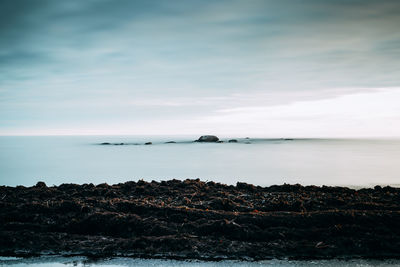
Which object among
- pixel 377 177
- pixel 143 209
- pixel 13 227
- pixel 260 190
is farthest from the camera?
pixel 377 177

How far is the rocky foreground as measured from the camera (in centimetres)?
670

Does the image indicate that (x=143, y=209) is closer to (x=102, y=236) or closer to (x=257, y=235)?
(x=102, y=236)

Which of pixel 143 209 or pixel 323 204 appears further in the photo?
pixel 323 204

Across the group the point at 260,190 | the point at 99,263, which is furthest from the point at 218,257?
the point at 260,190

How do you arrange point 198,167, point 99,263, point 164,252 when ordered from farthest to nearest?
1. point 198,167
2. point 164,252
3. point 99,263

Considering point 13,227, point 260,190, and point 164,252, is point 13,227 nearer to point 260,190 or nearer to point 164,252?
point 164,252

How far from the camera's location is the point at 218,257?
6473 millimetres

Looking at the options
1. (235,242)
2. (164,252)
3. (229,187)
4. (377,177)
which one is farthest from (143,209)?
(377,177)

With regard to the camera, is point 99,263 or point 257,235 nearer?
point 99,263

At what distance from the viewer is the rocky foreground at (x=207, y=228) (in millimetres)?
6703

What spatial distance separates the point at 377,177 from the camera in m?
26.4

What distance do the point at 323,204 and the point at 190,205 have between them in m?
4.80

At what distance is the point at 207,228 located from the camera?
782 centimetres

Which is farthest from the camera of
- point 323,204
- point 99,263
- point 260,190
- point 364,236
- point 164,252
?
point 260,190
